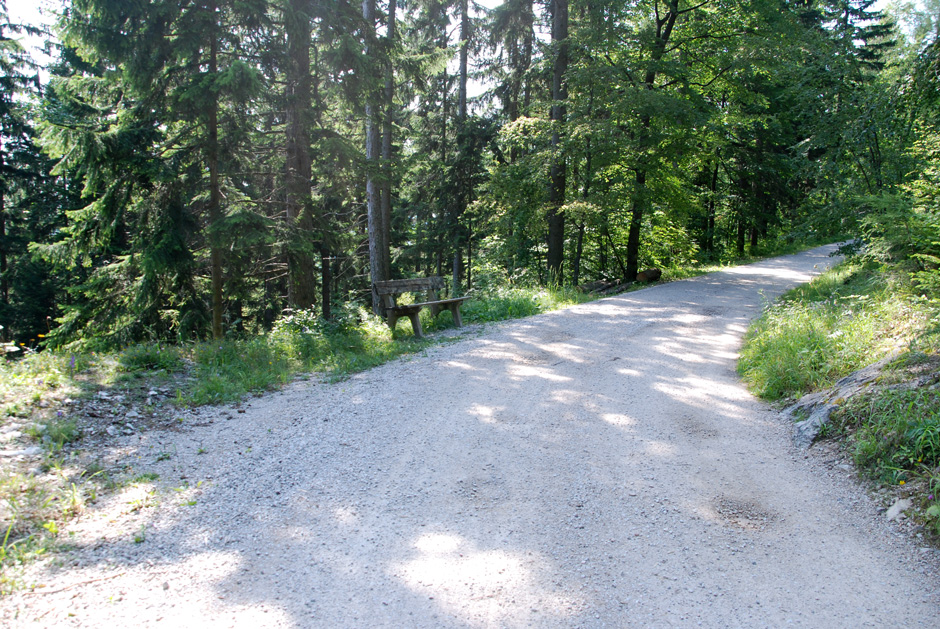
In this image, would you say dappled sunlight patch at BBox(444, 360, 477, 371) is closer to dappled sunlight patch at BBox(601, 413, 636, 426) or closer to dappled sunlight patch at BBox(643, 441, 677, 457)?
dappled sunlight patch at BBox(601, 413, 636, 426)

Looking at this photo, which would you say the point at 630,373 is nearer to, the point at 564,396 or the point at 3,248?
the point at 564,396

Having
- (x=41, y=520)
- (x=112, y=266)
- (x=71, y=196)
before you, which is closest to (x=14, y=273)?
(x=71, y=196)

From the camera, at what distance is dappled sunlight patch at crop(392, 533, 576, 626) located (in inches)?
107

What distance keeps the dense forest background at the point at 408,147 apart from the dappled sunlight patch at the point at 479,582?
6.07 m

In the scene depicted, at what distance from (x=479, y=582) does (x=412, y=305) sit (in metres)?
6.20

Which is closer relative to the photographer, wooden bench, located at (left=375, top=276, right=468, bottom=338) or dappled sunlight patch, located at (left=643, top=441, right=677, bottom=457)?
dappled sunlight patch, located at (left=643, top=441, right=677, bottom=457)

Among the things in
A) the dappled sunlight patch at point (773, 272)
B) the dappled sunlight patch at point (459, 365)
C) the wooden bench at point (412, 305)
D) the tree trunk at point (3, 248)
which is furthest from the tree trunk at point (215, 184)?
the tree trunk at point (3, 248)

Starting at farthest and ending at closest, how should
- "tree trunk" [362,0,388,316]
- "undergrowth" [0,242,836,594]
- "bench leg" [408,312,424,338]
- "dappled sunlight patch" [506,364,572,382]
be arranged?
"tree trunk" [362,0,388,316]
"bench leg" [408,312,424,338]
"dappled sunlight patch" [506,364,572,382]
"undergrowth" [0,242,836,594]

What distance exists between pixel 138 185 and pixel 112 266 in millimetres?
2174

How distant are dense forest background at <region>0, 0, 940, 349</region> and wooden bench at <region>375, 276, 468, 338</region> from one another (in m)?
0.87

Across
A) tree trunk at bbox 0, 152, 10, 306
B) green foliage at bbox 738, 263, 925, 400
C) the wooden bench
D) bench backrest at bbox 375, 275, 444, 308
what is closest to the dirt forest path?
green foliage at bbox 738, 263, 925, 400

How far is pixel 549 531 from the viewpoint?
3418mm

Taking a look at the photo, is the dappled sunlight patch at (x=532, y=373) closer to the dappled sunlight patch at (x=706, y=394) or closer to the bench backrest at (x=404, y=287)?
the dappled sunlight patch at (x=706, y=394)

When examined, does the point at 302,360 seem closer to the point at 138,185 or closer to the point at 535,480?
the point at 535,480
